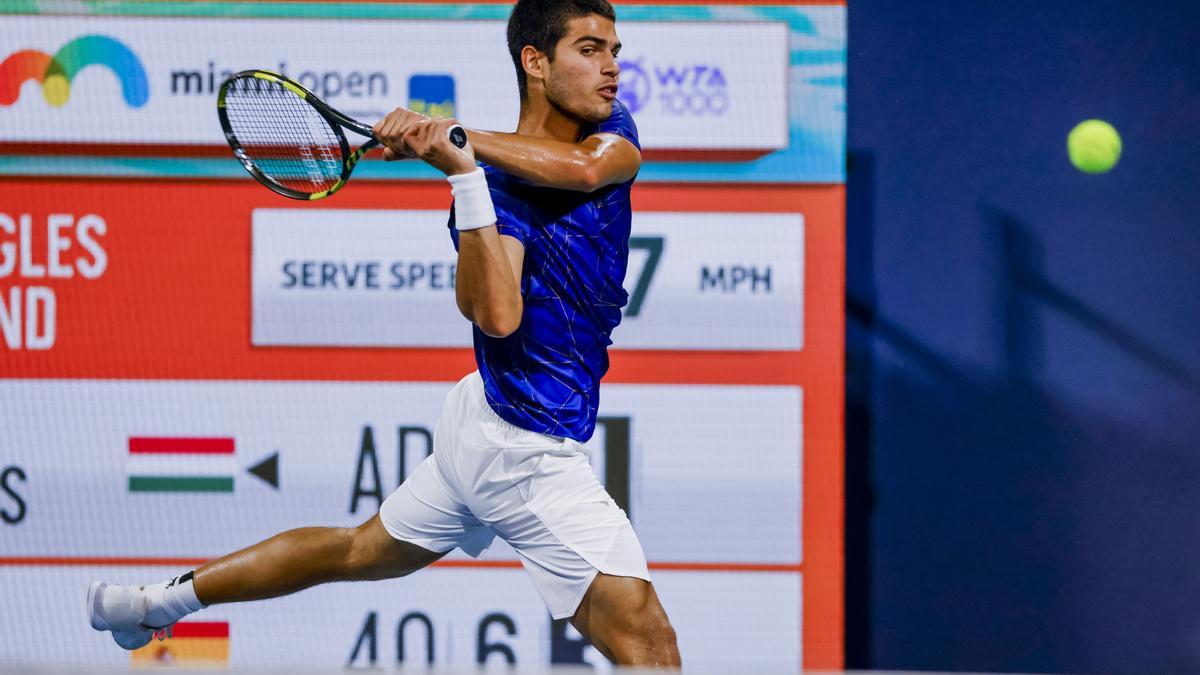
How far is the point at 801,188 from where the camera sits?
3.94 metres

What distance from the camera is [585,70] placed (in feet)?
8.93

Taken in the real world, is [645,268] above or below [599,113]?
below

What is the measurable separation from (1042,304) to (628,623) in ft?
7.18

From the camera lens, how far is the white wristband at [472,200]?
2420mm

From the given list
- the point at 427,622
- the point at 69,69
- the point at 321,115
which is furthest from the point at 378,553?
the point at 69,69

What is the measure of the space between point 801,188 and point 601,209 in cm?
141

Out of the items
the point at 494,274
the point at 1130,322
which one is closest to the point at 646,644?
the point at 494,274

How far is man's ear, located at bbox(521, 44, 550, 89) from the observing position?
2.77 meters

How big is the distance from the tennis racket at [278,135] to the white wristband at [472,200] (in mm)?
644

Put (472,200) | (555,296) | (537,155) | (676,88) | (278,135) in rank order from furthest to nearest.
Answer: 1. (676,88)
2. (278,135)
3. (555,296)
4. (537,155)
5. (472,200)

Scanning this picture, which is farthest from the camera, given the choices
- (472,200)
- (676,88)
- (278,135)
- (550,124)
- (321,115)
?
(676,88)

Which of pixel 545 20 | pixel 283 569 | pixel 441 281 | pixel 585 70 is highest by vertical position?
pixel 545 20

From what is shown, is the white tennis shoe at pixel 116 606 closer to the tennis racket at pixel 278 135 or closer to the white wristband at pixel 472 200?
the tennis racket at pixel 278 135

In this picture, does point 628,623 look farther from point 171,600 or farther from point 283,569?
point 171,600
